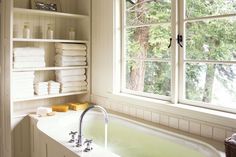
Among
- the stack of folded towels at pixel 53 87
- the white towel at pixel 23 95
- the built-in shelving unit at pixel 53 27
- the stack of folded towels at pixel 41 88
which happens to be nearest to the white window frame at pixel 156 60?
the built-in shelving unit at pixel 53 27

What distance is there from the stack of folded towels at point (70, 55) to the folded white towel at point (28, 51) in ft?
0.75

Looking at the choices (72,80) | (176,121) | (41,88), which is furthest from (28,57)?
(176,121)

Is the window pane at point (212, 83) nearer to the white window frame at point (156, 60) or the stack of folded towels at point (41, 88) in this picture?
the white window frame at point (156, 60)

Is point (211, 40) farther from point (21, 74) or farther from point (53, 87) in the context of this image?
point (21, 74)

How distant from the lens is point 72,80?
10.8 feet

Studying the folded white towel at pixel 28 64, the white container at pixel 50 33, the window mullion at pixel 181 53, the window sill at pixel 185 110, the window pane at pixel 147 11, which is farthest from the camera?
the white container at pixel 50 33

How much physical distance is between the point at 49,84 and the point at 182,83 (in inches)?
59.6

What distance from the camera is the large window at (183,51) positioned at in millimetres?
2186

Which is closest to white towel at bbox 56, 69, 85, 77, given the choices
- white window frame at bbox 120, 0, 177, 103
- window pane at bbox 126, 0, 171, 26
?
white window frame at bbox 120, 0, 177, 103

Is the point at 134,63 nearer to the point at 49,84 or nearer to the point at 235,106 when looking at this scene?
the point at 49,84

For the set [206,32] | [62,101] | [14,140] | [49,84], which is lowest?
[14,140]

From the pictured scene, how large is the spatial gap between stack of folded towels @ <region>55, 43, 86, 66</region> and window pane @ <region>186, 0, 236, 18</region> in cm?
142

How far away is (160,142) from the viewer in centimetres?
239

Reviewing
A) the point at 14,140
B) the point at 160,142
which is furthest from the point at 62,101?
the point at 160,142
